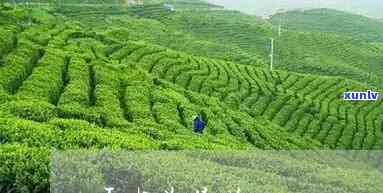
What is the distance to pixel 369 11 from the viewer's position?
169 m

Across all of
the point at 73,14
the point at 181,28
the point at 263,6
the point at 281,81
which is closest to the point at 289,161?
the point at 281,81

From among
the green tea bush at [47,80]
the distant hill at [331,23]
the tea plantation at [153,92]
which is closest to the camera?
the tea plantation at [153,92]

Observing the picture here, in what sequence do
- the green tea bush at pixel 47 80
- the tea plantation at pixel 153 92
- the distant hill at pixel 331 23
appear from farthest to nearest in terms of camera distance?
the distant hill at pixel 331 23
the green tea bush at pixel 47 80
the tea plantation at pixel 153 92

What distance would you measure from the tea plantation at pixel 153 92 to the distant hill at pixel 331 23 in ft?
109

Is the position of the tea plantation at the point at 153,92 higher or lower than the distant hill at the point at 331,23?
higher

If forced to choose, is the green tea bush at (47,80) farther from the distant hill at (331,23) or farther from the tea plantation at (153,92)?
the distant hill at (331,23)

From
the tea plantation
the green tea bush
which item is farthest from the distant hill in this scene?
the green tea bush

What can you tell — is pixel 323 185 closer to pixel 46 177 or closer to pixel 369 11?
pixel 46 177

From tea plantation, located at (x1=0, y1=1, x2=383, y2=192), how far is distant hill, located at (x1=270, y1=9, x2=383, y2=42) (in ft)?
109

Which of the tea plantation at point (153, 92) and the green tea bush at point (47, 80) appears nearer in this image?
the tea plantation at point (153, 92)

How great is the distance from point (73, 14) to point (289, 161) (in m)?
59.3

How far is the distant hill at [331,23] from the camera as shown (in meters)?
111

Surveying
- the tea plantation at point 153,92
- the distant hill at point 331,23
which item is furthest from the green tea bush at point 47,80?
the distant hill at point 331,23

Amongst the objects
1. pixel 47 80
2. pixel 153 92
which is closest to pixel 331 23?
pixel 153 92
